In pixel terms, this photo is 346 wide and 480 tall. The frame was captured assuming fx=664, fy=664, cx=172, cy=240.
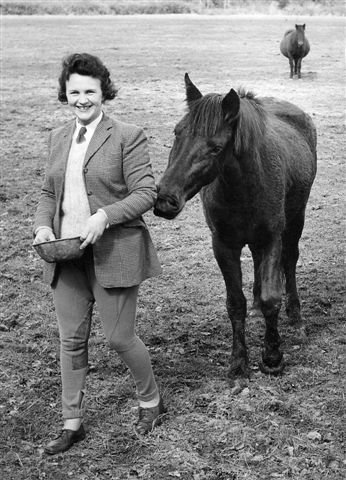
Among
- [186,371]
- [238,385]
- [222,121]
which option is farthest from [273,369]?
[222,121]

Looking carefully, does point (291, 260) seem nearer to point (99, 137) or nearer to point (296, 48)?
point (99, 137)

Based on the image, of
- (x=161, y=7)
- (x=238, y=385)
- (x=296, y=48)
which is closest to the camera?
Result: (x=238, y=385)

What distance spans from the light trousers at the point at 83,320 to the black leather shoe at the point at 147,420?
299 mm

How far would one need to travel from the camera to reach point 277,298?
4.43 metres

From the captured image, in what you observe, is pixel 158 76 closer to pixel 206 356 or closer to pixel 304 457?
pixel 206 356

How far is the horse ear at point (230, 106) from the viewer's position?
363 cm

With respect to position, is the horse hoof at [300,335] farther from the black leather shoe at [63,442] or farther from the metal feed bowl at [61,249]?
the metal feed bowl at [61,249]

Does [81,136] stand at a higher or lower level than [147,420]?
higher

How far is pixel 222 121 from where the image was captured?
12.1 ft

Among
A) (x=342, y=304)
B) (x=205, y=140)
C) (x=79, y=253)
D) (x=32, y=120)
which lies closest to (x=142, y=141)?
(x=205, y=140)

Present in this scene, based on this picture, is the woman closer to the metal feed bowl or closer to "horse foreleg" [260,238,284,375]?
the metal feed bowl

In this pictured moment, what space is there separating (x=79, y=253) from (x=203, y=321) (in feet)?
7.51

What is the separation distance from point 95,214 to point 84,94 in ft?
2.02

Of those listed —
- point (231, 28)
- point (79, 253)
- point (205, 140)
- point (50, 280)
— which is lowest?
point (231, 28)
